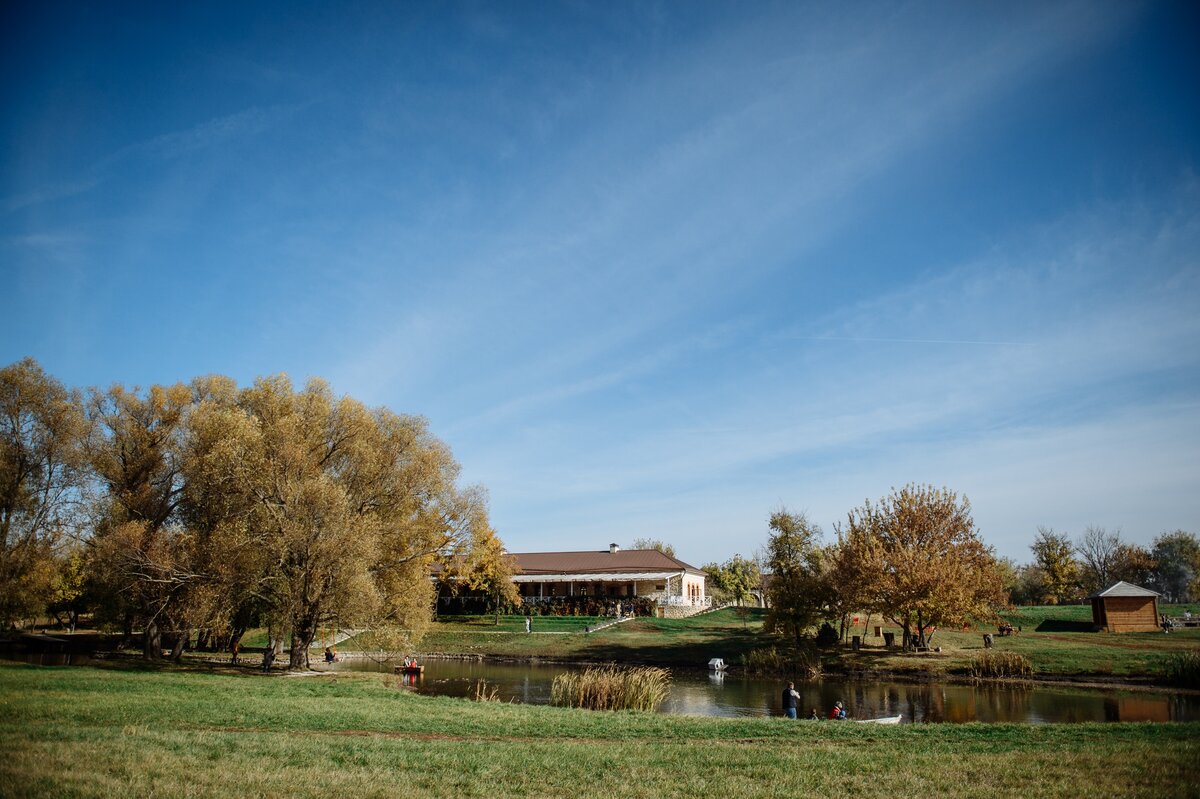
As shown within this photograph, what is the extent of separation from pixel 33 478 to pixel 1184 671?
4668 cm

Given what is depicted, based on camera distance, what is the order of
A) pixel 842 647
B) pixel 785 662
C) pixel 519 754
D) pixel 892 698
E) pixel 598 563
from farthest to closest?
pixel 598 563
pixel 842 647
pixel 785 662
pixel 892 698
pixel 519 754

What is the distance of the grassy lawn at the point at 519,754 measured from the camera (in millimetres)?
→ 9055

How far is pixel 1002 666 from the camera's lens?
104 feet

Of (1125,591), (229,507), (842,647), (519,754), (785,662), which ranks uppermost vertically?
(229,507)

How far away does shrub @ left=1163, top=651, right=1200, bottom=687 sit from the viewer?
26.6m

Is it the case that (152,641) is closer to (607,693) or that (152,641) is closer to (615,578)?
(607,693)

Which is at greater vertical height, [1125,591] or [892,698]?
[1125,591]

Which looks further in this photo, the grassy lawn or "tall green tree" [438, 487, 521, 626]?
"tall green tree" [438, 487, 521, 626]

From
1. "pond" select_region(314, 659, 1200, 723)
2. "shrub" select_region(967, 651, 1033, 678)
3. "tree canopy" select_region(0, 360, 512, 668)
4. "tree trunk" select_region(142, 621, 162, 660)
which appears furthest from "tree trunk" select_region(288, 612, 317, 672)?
"shrub" select_region(967, 651, 1033, 678)

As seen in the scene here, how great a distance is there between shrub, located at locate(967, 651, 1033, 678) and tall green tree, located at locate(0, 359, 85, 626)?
40.6m

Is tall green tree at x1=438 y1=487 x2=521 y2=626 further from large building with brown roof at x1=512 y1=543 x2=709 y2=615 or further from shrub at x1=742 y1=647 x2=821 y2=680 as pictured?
shrub at x1=742 y1=647 x2=821 y2=680

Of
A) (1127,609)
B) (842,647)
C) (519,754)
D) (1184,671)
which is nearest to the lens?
(519,754)

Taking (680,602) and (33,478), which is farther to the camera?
(680,602)

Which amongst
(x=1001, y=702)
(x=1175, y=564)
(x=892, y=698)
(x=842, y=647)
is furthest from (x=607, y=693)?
(x=1175, y=564)
